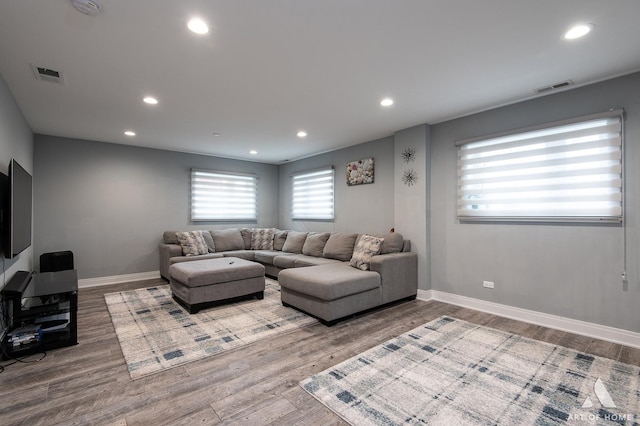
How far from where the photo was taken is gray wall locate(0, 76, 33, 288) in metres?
2.74

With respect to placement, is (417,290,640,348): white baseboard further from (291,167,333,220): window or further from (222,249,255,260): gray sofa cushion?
(222,249,255,260): gray sofa cushion

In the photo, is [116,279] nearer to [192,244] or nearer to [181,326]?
[192,244]

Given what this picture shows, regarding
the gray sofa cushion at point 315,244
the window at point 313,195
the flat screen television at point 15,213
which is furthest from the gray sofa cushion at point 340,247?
the flat screen television at point 15,213

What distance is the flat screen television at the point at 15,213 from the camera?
256cm

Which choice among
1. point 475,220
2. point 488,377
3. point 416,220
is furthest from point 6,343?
point 475,220

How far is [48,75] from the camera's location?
106 inches

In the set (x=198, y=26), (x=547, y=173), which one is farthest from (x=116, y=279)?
(x=547, y=173)

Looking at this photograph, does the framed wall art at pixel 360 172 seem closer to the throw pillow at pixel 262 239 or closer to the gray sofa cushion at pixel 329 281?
the gray sofa cushion at pixel 329 281

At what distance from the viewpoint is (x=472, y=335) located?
9.68 feet

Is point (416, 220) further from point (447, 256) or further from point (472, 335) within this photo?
point (472, 335)

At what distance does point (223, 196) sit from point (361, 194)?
307 cm

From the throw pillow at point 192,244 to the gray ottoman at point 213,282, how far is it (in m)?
1.04

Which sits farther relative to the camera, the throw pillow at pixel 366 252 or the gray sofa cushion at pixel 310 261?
the gray sofa cushion at pixel 310 261

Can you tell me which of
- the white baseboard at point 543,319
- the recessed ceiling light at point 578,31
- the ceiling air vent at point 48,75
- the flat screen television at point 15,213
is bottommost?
the white baseboard at point 543,319
